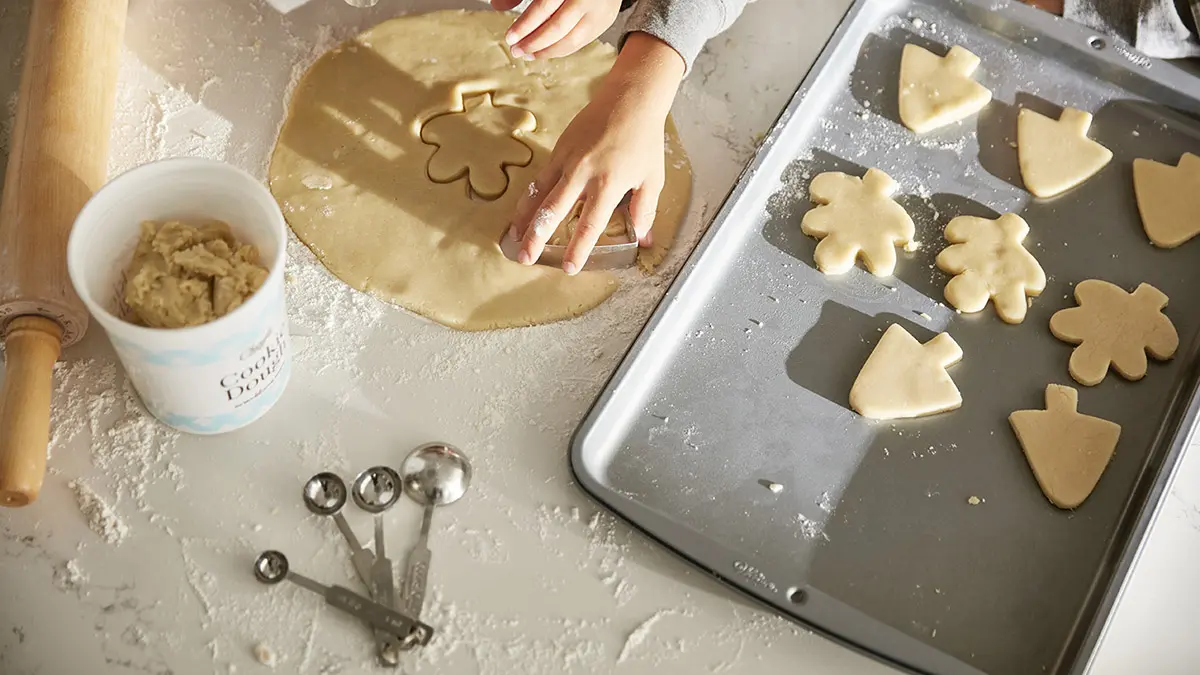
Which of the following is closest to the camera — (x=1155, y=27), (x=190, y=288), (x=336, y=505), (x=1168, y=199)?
(x=190, y=288)

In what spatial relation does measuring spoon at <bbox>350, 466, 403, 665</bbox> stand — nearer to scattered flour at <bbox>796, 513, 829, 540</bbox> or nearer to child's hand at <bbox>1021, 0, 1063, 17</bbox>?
scattered flour at <bbox>796, 513, 829, 540</bbox>

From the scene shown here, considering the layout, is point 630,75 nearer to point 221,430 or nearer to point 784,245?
point 784,245

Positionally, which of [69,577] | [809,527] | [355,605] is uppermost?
[809,527]

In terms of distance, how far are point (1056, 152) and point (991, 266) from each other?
0.18 meters

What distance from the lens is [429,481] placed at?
0.83m

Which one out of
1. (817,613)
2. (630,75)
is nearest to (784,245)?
(630,75)

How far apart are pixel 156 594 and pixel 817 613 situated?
0.52m

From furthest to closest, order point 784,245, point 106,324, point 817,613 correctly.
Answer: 1. point 784,245
2. point 817,613
3. point 106,324

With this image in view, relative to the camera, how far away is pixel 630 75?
3.20 feet

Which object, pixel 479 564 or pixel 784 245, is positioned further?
pixel 784 245

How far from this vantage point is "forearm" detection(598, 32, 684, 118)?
96 cm

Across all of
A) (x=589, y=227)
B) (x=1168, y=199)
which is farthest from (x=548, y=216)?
(x=1168, y=199)

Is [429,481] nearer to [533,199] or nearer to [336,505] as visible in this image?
[336,505]

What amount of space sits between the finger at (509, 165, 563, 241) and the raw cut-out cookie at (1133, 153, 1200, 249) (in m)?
0.61
